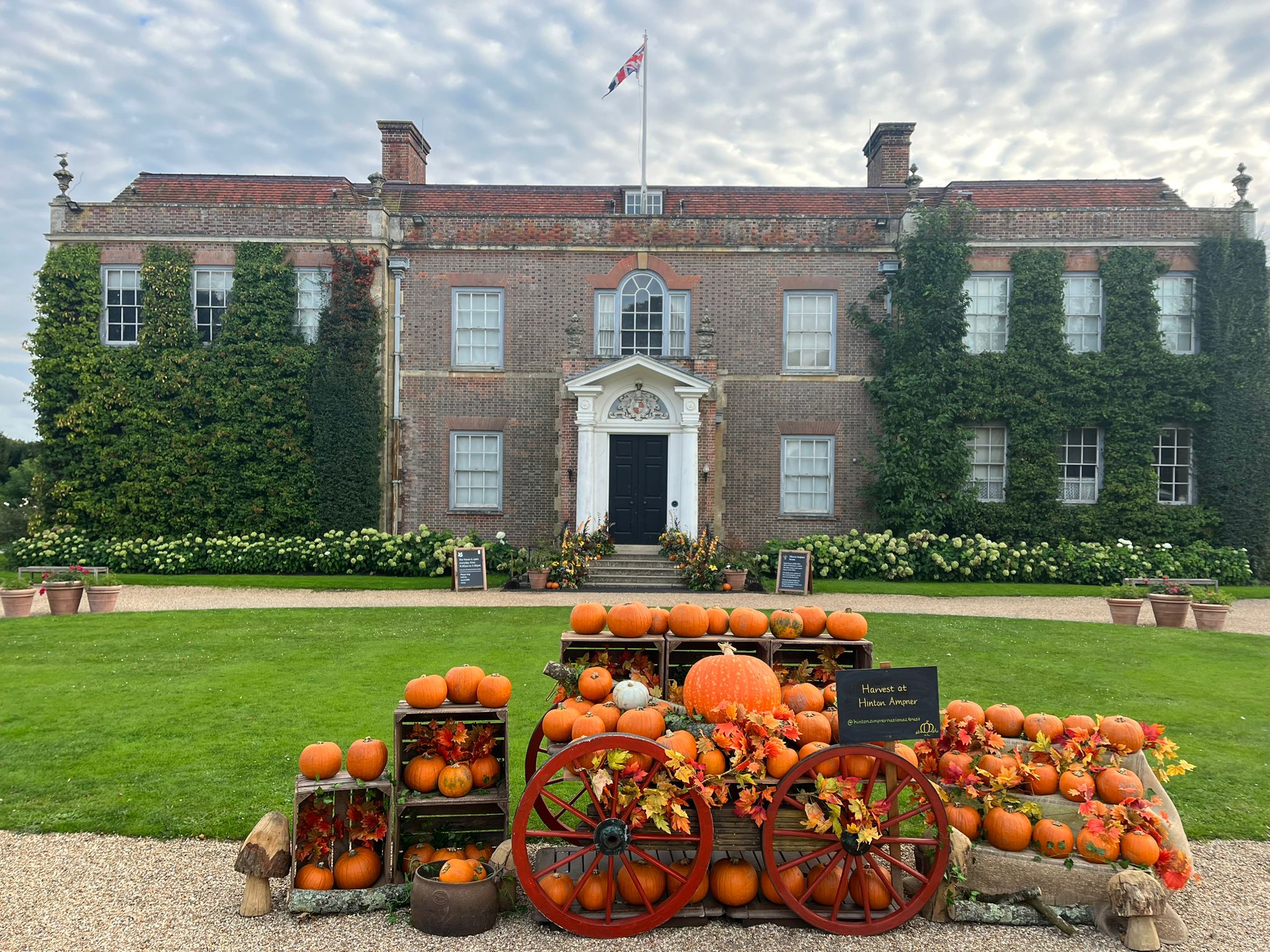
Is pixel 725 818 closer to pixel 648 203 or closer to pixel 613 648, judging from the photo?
pixel 613 648

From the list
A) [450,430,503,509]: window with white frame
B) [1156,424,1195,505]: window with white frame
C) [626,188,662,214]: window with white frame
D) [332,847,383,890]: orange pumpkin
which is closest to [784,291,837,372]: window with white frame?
[626,188,662,214]: window with white frame

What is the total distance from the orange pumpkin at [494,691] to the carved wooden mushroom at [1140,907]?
3191mm

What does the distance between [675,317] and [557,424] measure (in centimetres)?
373

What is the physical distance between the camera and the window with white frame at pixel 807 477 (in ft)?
62.1

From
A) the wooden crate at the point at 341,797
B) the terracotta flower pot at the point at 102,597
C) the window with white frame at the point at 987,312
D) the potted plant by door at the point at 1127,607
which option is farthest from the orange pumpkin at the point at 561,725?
the window with white frame at the point at 987,312

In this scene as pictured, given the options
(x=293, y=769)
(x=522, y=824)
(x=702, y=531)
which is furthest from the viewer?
(x=702, y=531)

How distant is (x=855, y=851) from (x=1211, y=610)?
11267 millimetres

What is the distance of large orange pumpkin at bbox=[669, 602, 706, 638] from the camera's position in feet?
16.6

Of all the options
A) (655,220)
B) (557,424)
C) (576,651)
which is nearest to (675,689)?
(576,651)

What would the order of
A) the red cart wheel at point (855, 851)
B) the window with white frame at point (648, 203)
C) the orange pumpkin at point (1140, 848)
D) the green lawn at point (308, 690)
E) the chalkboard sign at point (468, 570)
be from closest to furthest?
the red cart wheel at point (855, 851), the orange pumpkin at point (1140, 848), the green lawn at point (308, 690), the chalkboard sign at point (468, 570), the window with white frame at point (648, 203)

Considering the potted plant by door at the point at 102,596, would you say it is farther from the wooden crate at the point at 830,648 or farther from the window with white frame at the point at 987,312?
the window with white frame at the point at 987,312

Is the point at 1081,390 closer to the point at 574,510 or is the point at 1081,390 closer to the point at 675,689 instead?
the point at 574,510

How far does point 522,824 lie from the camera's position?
3928 millimetres

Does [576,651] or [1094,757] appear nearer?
[1094,757]
